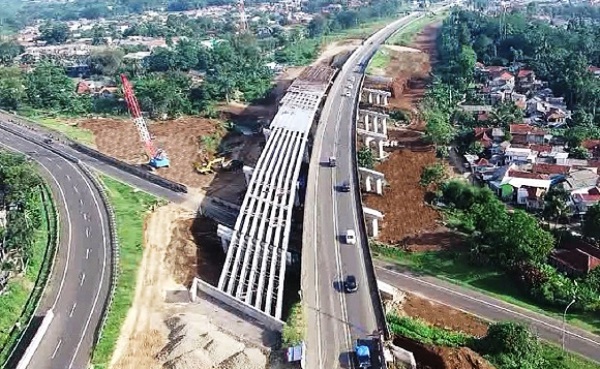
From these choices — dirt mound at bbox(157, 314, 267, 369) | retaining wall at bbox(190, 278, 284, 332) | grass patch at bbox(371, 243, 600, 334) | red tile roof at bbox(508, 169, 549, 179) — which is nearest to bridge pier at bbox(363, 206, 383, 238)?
grass patch at bbox(371, 243, 600, 334)

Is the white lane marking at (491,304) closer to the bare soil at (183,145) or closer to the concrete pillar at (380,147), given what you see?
the bare soil at (183,145)

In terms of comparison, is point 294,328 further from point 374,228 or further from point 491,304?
point 374,228

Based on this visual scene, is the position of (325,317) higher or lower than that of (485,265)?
higher

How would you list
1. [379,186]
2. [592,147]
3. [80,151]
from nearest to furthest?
[379,186] < [592,147] < [80,151]

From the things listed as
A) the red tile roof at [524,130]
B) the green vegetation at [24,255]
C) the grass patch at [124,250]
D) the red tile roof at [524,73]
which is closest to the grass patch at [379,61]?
the red tile roof at [524,73]

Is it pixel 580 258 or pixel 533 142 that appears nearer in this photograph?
pixel 580 258

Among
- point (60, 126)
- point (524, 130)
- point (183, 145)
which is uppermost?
point (60, 126)

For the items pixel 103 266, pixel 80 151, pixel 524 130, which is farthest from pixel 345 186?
pixel 80 151

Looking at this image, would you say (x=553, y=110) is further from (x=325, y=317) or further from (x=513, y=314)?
(x=325, y=317)

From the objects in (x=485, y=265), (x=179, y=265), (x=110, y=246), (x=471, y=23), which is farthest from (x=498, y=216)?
(x=471, y=23)
